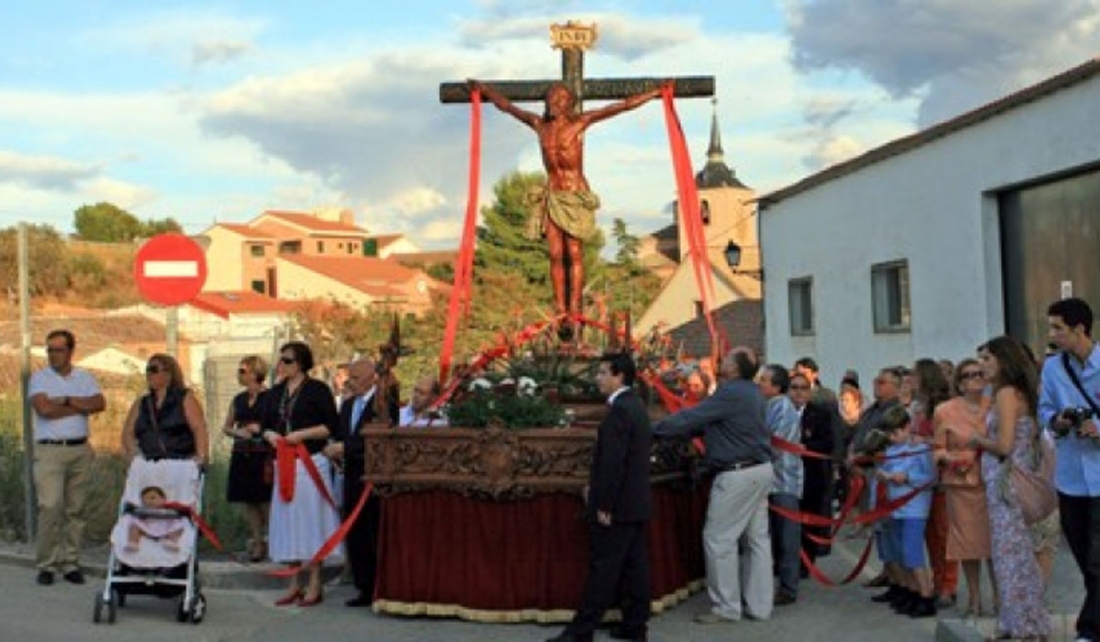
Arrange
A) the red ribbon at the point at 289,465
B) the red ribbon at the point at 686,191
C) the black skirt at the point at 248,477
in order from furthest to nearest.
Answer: the black skirt at the point at 248,477 < the red ribbon at the point at 686,191 < the red ribbon at the point at 289,465

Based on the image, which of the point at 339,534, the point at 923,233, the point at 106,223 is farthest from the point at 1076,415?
the point at 106,223

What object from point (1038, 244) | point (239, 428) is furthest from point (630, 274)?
point (239, 428)

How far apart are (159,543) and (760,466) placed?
408 cm

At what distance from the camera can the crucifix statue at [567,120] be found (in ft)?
37.3

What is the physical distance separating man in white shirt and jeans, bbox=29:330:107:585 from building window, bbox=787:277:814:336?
Result: 15.5 metres

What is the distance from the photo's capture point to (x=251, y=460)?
1211 centimetres

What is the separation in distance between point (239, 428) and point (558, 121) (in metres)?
3.50

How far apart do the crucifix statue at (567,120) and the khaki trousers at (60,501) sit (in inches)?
160

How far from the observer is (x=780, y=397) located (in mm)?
11125

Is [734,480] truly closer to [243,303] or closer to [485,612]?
[485,612]

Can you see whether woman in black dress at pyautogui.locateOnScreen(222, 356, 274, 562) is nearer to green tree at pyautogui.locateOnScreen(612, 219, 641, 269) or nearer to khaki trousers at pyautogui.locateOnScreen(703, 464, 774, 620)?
khaki trousers at pyautogui.locateOnScreen(703, 464, 774, 620)

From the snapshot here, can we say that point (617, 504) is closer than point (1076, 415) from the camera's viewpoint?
No

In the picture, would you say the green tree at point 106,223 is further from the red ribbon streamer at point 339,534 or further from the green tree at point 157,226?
the red ribbon streamer at point 339,534

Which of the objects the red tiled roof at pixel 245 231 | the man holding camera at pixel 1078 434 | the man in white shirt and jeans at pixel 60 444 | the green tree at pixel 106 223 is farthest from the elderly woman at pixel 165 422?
the green tree at pixel 106 223
